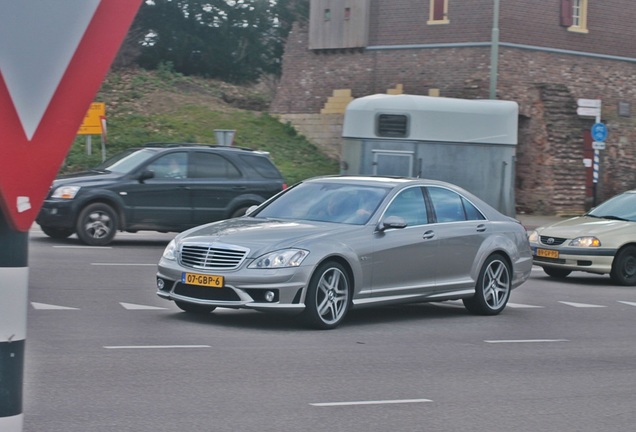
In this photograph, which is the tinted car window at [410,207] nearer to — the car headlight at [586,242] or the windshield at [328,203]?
the windshield at [328,203]

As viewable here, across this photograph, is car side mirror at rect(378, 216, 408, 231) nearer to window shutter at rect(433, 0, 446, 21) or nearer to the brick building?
the brick building

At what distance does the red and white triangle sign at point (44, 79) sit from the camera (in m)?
2.12

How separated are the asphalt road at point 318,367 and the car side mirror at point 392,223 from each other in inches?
40.6

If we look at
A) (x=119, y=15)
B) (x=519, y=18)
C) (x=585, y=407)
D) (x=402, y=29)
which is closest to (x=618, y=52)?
(x=519, y=18)

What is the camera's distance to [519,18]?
3703cm

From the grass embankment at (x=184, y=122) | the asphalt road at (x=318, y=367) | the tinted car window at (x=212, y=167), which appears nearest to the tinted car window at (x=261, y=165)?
the tinted car window at (x=212, y=167)

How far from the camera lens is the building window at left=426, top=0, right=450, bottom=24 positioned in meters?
37.7

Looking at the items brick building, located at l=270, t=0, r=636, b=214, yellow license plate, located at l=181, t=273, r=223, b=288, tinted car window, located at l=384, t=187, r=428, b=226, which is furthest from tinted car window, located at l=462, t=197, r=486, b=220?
brick building, located at l=270, t=0, r=636, b=214

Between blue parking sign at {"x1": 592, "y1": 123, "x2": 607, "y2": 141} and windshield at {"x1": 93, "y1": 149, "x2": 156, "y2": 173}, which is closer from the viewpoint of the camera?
windshield at {"x1": 93, "y1": 149, "x2": 156, "y2": 173}

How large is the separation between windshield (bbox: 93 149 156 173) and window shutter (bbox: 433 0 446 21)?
769 inches

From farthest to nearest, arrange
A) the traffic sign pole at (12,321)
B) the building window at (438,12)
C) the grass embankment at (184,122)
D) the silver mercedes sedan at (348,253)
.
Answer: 1. the building window at (438,12)
2. the grass embankment at (184,122)
3. the silver mercedes sedan at (348,253)
4. the traffic sign pole at (12,321)

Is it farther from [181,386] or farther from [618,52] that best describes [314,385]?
[618,52]

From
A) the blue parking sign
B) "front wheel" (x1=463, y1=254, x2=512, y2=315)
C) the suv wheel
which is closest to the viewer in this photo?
"front wheel" (x1=463, y1=254, x2=512, y2=315)

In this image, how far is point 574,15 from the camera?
127 feet
